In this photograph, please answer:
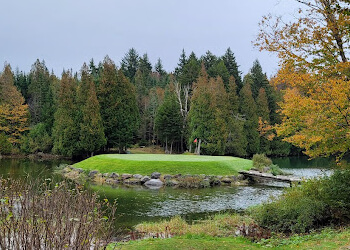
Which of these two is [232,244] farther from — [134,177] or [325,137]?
[134,177]

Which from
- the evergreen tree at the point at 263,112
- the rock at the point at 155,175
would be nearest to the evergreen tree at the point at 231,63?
the evergreen tree at the point at 263,112

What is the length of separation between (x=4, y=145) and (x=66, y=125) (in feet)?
28.3

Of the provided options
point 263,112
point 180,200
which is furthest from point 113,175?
point 263,112

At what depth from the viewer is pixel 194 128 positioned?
143 feet

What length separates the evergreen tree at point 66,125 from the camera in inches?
1544

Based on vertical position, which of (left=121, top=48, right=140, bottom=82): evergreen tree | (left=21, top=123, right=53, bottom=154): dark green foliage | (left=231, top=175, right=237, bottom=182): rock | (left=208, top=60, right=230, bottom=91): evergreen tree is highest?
(left=121, top=48, right=140, bottom=82): evergreen tree

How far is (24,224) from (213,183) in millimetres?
21061

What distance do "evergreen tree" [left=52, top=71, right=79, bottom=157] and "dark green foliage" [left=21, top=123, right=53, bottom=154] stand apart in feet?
7.61

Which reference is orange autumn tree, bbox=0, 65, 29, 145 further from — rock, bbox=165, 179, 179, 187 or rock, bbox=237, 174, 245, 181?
rock, bbox=237, 174, 245, 181

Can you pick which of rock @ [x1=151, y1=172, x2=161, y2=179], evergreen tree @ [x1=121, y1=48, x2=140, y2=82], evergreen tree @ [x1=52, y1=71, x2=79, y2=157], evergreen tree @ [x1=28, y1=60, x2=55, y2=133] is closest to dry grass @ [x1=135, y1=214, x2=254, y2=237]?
rock @ [x1=151, y1=172, x2=161, y2=179]

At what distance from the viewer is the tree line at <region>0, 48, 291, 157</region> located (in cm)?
4000

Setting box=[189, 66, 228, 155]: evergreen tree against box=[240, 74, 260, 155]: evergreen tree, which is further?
box=[240, 74, 260, 155]: evergreen tree

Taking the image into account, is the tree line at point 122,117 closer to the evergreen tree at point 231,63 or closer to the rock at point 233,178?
the evergreen tree at point 231,63

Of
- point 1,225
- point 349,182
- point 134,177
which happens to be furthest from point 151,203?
point 1,225
